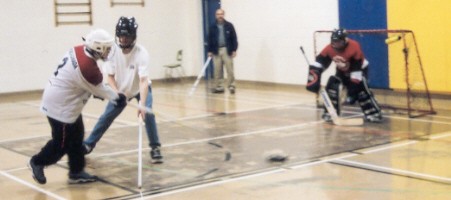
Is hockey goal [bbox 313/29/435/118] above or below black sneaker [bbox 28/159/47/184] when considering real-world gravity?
above

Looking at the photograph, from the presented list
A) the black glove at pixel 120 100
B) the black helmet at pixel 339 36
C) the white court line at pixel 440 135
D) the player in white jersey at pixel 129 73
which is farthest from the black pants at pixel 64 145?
the black helmet at pixel 339 36

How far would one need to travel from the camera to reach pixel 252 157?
7.55 meters

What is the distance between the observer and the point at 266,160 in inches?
289

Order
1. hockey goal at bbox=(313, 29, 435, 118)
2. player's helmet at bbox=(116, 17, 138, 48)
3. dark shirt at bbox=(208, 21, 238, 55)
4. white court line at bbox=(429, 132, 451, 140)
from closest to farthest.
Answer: player's helmet at bbox=(116, 17, 138, 48)
white court line at bbox=(429, 132, 451, 140)
hockey goal at bbox=(313, 29, 435, 118)
dark shirt at bbox=(208, 21, 238, 55)

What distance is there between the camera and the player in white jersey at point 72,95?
608cm

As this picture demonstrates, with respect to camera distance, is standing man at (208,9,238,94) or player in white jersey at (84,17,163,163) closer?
player in white jersey at (84,17,163,163)

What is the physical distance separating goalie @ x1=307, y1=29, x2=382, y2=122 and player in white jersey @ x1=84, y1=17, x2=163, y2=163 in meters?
3.35

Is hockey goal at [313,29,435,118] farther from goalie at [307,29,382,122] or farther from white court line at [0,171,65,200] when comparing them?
white court line at [0,171,65,200]

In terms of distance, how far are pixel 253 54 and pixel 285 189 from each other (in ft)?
32.0

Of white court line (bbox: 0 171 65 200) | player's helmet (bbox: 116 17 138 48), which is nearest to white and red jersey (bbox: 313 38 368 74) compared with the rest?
player's helmet (bbox: 116 17 138 48)

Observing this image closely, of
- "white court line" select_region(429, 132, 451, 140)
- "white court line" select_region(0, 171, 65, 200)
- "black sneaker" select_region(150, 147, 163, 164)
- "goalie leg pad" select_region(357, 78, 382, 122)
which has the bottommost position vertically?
"white court line" select_region(0, 171, 65, 200)

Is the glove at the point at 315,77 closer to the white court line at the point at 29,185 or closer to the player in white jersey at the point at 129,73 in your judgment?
the player in white jersey at the point at 129,73

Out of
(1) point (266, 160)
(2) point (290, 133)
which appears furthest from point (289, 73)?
(1) point (266, 160)

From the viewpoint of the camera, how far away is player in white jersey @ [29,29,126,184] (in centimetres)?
A: 608
